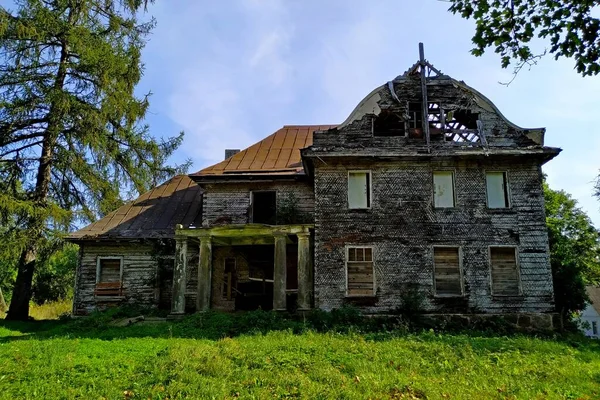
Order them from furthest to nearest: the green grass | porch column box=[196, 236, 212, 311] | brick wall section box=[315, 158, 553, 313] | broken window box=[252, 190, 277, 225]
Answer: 1. broken window box=[252, 190, 277, 225]
2. porch column box=[196, 236, 212, 311]
3. brick wall section box=[315, 158, 553, 313]
4. the green grass

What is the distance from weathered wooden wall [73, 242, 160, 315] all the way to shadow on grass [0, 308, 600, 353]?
10.3ft

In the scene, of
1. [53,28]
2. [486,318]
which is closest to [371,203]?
[486,318]

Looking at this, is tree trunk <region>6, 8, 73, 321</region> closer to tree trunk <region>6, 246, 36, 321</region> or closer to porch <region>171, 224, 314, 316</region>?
tree trunk <region>6, 246, 36, 321</region>

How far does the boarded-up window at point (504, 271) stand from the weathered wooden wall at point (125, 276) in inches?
485

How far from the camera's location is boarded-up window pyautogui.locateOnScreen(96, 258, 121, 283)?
20.8 metres

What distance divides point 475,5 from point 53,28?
20.4 meters

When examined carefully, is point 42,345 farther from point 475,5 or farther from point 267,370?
point 475,5

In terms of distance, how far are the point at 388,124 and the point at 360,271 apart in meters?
5.55

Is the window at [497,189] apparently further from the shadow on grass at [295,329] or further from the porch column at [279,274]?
the porch column at [279,274]

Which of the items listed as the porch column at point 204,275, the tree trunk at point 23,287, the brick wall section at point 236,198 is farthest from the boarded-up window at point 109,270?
the porch column at point 204,275

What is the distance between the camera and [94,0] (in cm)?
2467

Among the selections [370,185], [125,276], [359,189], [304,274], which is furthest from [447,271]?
[125,276]

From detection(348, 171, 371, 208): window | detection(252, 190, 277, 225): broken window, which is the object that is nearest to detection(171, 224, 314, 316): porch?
detection(252, 190, 277, 225): broken window

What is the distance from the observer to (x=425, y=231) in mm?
17969
